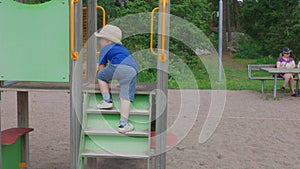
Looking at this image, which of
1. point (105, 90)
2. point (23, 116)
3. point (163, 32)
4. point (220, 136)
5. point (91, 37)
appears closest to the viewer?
point (163, 32)

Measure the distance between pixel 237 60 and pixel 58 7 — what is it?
1925 centimetres

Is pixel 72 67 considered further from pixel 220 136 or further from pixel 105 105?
pixel 220 136

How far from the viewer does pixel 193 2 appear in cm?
1653

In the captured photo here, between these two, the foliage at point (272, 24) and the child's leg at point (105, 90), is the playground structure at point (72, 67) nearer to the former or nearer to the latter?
the child's leg at point (105, 90)

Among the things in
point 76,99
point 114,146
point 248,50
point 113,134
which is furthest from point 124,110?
point 248,50

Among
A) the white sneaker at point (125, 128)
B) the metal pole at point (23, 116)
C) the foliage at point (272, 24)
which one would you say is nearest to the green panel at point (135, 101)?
the white sneaker at point (125, 128)

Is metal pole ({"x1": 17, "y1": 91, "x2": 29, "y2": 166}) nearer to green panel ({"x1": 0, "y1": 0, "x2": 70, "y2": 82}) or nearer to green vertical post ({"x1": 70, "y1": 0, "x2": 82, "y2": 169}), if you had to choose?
green vertical post ({"x1": 70, "y1": 0, "x2": 82, "y2": 169})

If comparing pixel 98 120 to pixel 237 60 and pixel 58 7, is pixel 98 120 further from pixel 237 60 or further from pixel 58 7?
pixel 237 60

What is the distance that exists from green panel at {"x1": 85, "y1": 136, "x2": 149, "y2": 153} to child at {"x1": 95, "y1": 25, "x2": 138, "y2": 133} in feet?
0.85

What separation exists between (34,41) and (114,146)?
1213 mm

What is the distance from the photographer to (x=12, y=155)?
4699mm

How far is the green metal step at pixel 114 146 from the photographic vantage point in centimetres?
407

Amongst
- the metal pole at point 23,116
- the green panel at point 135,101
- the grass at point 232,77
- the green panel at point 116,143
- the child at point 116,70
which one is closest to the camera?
the green panel at point 116,143

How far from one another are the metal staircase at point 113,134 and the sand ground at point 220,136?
50.9 inches
